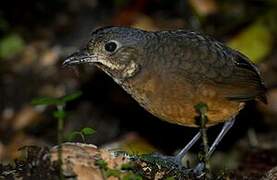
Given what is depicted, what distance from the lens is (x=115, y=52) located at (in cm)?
536

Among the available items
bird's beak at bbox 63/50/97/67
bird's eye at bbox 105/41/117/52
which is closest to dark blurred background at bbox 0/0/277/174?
bird's beak at bbox 63/50/97/67

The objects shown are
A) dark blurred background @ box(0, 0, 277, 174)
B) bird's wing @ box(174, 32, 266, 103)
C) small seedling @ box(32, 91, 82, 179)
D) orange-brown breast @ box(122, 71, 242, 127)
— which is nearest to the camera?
small seedling @ box(32, 91, 82, 179)

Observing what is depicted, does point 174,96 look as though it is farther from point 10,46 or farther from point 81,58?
point 10,46

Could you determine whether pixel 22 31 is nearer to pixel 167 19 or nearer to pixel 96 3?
pixel 96 3

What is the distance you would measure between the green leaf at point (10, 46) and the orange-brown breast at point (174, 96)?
408 centimetres

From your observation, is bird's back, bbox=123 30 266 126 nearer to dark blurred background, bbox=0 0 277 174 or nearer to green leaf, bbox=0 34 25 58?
dark blurred background, bbox=0 0 277 174

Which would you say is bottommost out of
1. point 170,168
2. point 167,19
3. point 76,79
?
point 170,168

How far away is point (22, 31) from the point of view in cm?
968

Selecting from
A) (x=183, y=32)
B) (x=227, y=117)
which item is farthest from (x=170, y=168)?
(x=183, y=32)

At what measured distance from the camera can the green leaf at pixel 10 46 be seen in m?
9.25

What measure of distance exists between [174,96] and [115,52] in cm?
50

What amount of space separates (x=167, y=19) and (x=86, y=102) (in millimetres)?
1704

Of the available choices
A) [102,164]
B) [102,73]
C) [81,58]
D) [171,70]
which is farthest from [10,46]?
[102,164]

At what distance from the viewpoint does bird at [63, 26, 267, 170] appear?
5.33 meters
